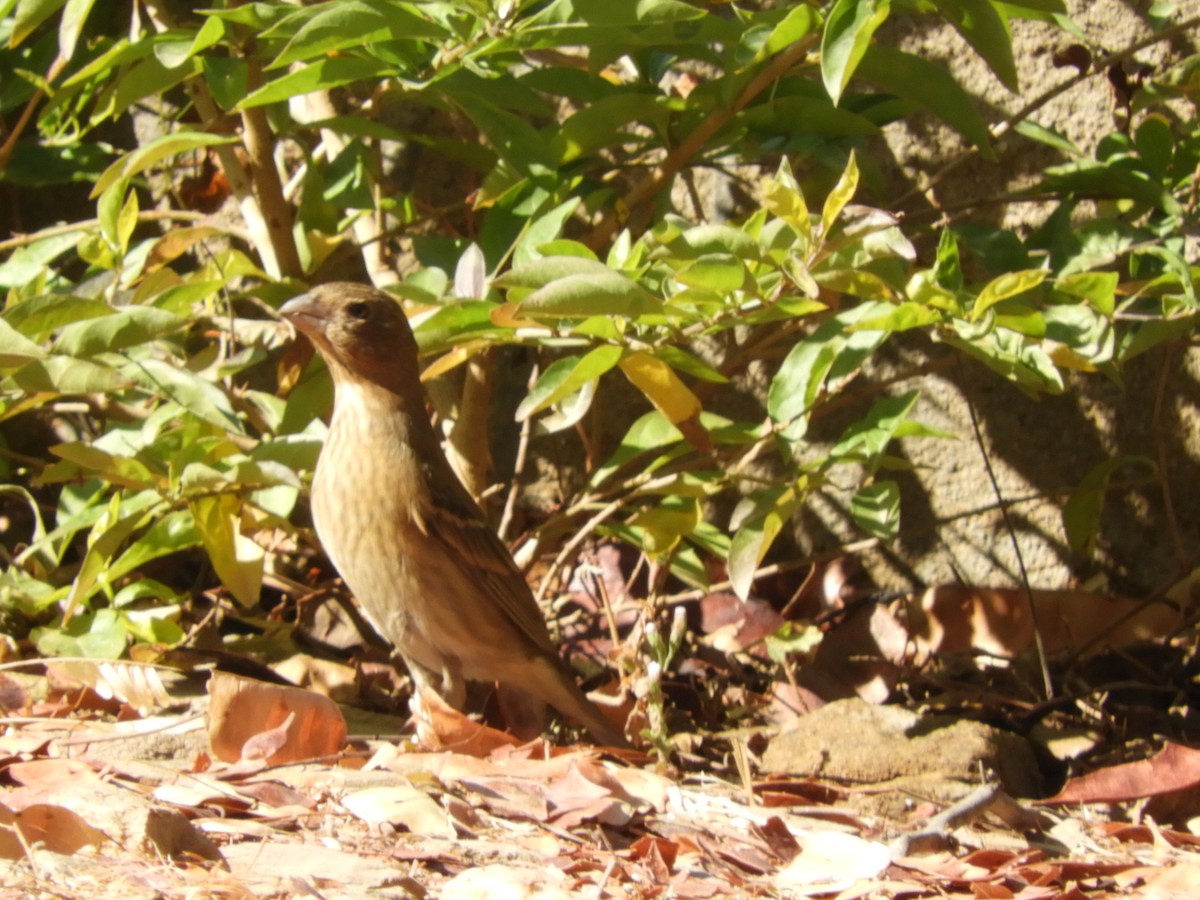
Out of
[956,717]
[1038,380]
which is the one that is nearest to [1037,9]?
[1038,380]

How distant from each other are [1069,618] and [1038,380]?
1437 mm

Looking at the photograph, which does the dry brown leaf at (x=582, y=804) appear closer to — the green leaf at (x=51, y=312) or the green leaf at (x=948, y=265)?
the green leaf at (x=948, y=265)

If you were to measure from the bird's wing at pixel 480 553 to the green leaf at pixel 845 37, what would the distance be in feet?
5.34

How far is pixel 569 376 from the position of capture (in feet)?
9.88

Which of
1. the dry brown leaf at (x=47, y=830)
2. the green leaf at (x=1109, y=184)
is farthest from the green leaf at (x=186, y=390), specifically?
the green leaf at (x=1109, y=184)

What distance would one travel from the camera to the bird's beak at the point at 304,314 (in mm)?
3752

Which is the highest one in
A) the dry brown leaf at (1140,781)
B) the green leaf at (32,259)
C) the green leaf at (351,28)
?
the green leaf at (351,28)

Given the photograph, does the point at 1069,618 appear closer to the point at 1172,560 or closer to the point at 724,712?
the point at 1172,560

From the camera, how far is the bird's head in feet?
→ 12.5

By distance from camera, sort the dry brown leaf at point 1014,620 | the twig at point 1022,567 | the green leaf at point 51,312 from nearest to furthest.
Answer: the green leaf at point 51,312, the twig at point 1022,567, the dry brown leaf at point 1014,620

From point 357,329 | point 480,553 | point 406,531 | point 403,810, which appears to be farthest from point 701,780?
point 357,329

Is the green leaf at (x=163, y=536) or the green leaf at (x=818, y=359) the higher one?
the green leaf at (x=818, y=359)

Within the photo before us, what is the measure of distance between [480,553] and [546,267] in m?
1.21

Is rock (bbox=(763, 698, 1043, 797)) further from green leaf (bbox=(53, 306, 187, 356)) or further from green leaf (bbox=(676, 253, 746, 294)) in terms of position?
green leaf (bbox=(53, 306, 187, 356))
